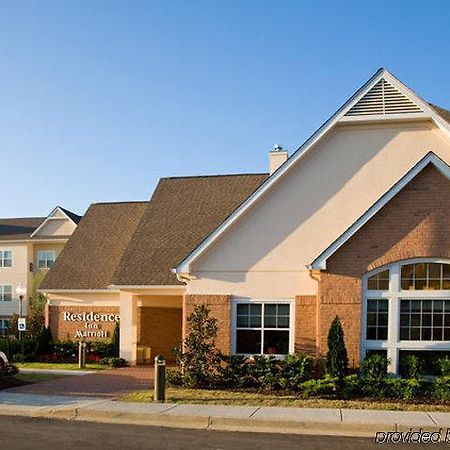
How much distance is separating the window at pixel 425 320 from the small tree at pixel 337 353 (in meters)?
1.73

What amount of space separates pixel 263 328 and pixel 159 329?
29.8ft

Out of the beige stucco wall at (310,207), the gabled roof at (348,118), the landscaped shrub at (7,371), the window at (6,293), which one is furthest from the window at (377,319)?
the window at (6,293)

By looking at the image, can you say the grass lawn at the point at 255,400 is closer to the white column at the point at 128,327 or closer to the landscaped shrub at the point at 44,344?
the white column at the point at 128,327

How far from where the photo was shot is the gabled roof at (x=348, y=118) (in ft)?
56.6

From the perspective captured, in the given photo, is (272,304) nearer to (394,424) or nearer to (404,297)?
(404,297)

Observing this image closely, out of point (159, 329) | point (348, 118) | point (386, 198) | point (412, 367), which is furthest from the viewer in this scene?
point (159, 329)

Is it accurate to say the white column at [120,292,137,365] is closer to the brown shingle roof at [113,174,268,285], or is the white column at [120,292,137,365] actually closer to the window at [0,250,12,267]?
the brown shingle roof at [113,174,268,285]

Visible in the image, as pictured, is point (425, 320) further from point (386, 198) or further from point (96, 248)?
point (96, 248)

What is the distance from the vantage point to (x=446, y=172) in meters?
15.0

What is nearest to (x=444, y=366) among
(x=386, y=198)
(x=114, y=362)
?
(x=386, y=198)

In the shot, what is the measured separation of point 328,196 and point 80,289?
43.6ft

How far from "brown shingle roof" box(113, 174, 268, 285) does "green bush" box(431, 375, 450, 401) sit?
10.1 metres

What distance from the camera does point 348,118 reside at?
58.1ft

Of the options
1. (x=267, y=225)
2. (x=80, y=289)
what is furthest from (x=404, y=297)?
(x=80, y=289)
